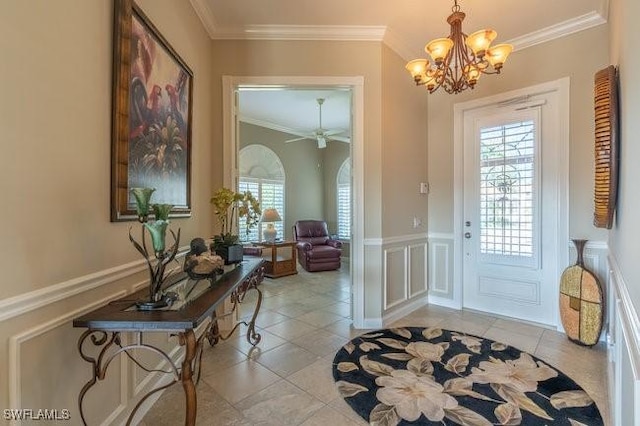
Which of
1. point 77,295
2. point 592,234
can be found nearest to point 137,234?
point 77,295

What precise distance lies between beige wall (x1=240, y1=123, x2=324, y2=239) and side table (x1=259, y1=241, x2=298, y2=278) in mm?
1418

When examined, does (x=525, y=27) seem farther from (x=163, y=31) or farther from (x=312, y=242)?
(x=312, y=242)

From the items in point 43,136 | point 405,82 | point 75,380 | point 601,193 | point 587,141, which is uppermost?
point 405,82

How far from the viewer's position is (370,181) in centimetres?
335

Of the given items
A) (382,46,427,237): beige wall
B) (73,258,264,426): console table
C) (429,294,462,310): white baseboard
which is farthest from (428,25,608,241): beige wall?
(73,258,264,426): console table

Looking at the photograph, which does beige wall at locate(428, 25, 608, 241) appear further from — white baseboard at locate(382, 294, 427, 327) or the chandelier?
white baseboard at locate(382, 294, 427, 327)

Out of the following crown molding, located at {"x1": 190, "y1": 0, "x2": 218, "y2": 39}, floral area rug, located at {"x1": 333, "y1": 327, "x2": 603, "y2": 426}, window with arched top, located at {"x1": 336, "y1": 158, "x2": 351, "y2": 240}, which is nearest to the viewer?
floral area rug, located at {"x1": 333, "y1": 327, "x2": 603, "y2": 426}

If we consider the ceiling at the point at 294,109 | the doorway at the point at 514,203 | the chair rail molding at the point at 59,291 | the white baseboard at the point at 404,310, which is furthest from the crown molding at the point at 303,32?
the white baseboard at the point at 404,310

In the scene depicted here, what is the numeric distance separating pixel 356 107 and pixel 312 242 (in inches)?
155

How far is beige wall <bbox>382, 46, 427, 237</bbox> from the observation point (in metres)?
3.46

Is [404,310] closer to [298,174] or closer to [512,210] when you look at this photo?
[512,210]

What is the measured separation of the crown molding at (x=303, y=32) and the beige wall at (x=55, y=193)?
176 cm

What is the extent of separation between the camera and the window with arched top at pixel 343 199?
781 cm

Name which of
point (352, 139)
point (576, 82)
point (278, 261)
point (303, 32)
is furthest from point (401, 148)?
point (278, 261)
